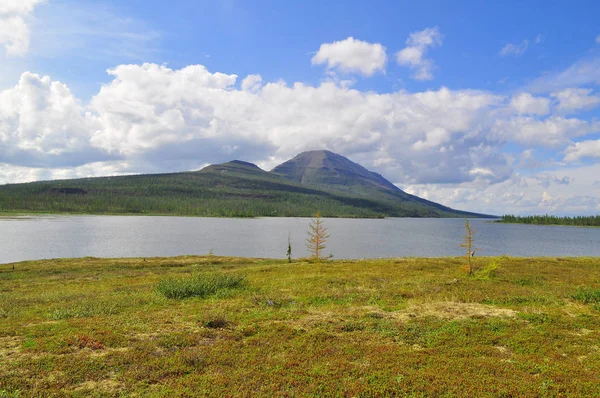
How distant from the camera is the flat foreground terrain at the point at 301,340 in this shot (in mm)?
12844

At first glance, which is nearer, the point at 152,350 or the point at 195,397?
the point at 195,397

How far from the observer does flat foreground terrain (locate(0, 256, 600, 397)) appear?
42.1 ft

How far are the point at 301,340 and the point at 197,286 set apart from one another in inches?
622

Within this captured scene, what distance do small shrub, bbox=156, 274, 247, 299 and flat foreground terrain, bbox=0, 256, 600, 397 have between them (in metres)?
0.12

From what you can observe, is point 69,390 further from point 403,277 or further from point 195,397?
point 403,277

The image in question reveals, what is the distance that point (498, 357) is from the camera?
51.9 ft

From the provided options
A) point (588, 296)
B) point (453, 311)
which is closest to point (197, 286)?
point (453, 311)

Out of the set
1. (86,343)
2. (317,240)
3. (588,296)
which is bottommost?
(588,296)

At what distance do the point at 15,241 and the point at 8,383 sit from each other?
107 metres

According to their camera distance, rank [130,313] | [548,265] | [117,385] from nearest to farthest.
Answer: [117,385], [130,313], [548,265]

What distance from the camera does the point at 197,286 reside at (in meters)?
30.8

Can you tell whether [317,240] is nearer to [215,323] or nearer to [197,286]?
[197,286]

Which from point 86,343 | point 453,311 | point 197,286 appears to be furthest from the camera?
point 197,286

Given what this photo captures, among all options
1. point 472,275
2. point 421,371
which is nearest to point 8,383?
point 421,371
